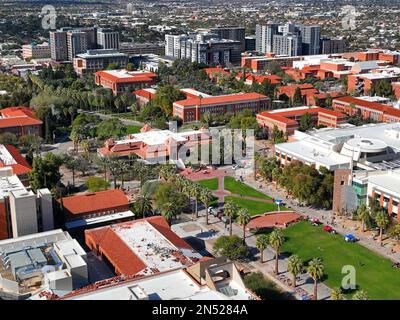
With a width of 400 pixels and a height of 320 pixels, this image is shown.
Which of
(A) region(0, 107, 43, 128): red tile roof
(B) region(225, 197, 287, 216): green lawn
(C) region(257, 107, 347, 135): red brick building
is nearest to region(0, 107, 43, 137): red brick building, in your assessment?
(A) region(0, 107, 43, 128): red tile roof

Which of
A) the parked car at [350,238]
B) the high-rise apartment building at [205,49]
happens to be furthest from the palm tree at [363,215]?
the high-rise apartment building at [205,49]

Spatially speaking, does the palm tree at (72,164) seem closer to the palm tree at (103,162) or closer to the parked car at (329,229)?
the palm tree at (103,162)

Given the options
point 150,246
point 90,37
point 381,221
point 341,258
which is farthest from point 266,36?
point 150,246

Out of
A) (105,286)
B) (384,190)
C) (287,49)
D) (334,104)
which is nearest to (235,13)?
(287,49)

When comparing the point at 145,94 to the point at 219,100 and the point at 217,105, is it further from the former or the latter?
the point at 217,105

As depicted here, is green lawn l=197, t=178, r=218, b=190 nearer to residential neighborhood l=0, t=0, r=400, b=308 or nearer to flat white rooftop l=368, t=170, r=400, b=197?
residential neighborhood l=0, t=0, r=400, b=308

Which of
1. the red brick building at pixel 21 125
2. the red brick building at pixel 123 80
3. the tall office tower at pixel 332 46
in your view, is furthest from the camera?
the tall office tower at pixel 332 46
